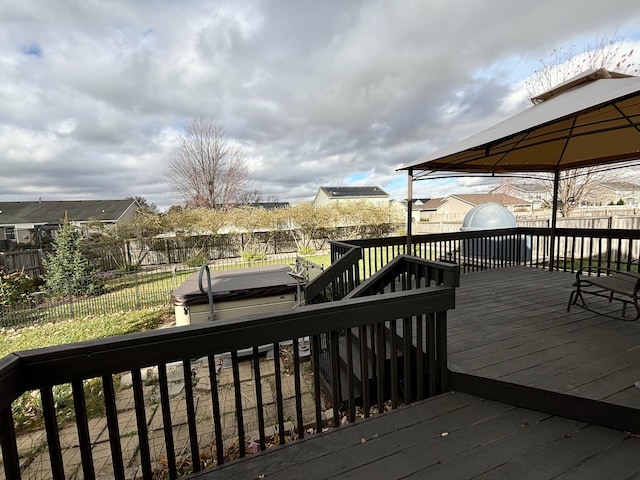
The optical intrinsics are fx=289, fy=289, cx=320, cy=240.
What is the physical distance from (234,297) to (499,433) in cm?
485

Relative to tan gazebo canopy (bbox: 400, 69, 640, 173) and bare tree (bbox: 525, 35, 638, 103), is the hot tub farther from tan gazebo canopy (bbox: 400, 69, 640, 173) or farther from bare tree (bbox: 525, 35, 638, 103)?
bare tree (bbox: 525, 35, 638, 103)

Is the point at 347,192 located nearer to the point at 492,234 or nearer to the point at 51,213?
the point at 51,213

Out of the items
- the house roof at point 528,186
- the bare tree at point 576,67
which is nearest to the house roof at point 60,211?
the bare tree at point 576,67

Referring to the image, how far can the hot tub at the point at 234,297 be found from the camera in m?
5.45

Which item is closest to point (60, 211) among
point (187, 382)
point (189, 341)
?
point (187, 382)

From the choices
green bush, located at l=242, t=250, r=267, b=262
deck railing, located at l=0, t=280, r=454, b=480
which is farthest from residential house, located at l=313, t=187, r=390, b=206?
deck railing, located at l=0, t=280, r=454, b=480

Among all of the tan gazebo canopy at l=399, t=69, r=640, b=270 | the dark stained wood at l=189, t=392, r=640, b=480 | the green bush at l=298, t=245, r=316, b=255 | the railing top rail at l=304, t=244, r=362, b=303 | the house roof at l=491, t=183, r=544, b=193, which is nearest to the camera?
the dark stained wood at l=189, t=392, r=640, b=480

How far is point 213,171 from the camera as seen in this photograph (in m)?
20.2

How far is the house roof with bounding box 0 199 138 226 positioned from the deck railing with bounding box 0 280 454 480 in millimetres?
26348

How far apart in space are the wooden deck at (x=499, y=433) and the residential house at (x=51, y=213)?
26830 mm

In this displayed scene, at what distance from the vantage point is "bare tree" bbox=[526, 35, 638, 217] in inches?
443

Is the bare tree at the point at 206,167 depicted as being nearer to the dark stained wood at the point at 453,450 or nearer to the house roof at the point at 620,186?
the dark stained wood at the point at 453,450

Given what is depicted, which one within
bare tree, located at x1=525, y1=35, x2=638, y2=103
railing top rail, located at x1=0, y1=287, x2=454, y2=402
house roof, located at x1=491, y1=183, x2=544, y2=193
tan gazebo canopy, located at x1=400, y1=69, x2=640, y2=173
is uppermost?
bare tree, located at x1=525, y1=35, x2=638, y2=103

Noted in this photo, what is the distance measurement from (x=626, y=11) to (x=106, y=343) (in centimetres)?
1307
